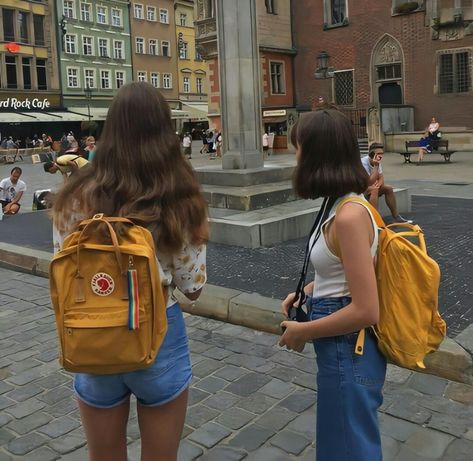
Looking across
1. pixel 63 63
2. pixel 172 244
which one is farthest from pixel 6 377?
pixel 63 63

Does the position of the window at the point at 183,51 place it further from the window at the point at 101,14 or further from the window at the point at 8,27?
the window at the point at 8,27

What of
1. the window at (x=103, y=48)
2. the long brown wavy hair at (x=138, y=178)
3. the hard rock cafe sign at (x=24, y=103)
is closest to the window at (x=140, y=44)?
the window at (x=103, y=48)

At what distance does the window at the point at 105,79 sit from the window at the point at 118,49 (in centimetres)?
190

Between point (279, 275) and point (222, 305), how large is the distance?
1.06m

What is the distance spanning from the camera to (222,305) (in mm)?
5648

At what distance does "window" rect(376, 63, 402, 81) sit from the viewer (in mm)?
31970

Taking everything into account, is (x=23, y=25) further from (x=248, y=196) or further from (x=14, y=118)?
(x=248, y=196)

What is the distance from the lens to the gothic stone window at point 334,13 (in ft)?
110

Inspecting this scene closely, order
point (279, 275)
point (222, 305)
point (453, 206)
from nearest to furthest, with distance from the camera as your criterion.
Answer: point (222, 305)
point (279, 275)
point (453, 206)

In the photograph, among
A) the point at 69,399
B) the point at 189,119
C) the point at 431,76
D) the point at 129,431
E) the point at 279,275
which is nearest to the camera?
the point at 129,431

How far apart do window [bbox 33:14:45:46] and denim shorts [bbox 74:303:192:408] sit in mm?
52399

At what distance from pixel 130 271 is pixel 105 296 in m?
0.11

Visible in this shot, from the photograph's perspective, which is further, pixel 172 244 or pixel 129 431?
pixel 129 431

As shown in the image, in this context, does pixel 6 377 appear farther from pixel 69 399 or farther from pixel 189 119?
pixel 189 119
